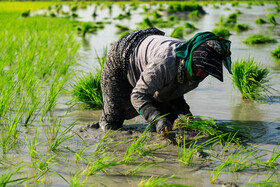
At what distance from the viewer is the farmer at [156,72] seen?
2.30 meters

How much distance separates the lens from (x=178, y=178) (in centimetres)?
204

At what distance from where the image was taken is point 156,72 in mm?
2400

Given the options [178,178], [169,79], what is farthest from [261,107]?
[178,178]

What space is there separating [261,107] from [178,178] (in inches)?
67.9

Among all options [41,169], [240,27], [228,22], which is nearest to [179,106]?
[41,169]

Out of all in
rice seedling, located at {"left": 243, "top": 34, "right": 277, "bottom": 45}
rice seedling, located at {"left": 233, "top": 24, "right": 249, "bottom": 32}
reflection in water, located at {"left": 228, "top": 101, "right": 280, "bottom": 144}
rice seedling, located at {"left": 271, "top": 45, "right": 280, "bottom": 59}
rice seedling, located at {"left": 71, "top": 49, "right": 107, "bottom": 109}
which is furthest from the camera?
rice seedling, located at {"left": 233, "top": 24, "right": 249, "bottom": 32}

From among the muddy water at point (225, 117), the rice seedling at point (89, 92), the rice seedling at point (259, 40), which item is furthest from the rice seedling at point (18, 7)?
the rice seedling at point (89, 92)

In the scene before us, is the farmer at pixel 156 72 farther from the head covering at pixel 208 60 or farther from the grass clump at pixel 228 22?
the grass clump at pixel 228 22

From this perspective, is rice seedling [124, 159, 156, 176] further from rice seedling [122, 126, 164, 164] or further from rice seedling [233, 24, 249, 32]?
rice seedling [233, 24, 249, 32]

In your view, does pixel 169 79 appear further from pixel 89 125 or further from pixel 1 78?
pixel 1 78

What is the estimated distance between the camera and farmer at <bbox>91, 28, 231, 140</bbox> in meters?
2.30

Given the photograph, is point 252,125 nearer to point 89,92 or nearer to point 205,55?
point 205,55

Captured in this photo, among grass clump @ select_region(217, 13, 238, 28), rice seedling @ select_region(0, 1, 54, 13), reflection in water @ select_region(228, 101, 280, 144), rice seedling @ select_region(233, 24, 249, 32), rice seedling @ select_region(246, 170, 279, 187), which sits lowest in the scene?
rice seedling @ select_region(246, 170, 279, 187)

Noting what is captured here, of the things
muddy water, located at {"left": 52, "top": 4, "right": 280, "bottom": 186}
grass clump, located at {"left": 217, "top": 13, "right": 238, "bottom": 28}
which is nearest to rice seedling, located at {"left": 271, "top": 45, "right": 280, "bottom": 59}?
muddy water, located at {"left": 52, "top": 4, "right": 280, "bottom": 186}
